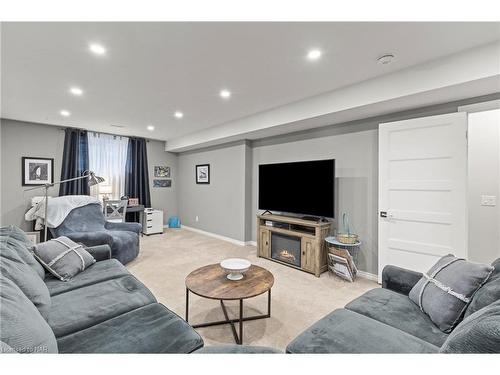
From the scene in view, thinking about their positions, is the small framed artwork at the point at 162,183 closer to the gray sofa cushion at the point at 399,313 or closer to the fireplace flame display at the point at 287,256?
the fireplace flame display at the point at 287,256

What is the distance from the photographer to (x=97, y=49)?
6.74ft

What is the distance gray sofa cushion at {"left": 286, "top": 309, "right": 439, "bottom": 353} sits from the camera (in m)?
1.19

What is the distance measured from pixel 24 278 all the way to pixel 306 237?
9.71ft

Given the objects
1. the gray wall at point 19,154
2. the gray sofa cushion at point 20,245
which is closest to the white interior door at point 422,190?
the gray sofa cushion at point 20,245

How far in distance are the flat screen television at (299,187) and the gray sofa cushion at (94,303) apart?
2.50 m

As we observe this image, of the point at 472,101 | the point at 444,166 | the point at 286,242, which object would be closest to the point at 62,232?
the point at 286,242

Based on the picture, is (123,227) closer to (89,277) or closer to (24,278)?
(89,277)

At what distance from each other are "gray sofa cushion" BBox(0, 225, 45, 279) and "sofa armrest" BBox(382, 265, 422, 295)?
2.70 m

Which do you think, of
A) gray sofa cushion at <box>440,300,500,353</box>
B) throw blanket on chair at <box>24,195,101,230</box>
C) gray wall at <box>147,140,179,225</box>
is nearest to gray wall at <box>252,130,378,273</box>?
gray sofa cushion at <box>440,300,500,353</box>

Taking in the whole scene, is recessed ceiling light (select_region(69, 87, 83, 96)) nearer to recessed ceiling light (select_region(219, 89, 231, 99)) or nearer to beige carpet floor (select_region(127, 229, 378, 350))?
recessed ceiling light (select_region(219, 89, 231, 99))

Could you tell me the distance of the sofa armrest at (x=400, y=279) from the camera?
183cm

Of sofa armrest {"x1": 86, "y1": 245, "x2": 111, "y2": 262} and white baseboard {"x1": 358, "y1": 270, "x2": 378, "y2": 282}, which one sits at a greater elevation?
sofa armrest {"x1": 86, "y1": 245, "x2": 111, "y2": 262}

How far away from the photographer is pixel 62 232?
3537mm
